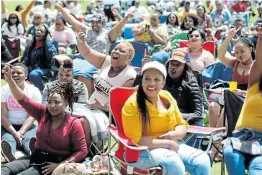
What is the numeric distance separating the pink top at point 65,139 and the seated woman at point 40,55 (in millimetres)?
4232

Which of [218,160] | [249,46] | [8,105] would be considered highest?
[249,46]

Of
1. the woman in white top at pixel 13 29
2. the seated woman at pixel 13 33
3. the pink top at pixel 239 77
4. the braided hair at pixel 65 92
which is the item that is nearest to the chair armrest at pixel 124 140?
the braided hair at pixel 65 92

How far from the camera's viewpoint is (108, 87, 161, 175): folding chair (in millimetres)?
4766

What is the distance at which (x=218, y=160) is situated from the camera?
6453mm

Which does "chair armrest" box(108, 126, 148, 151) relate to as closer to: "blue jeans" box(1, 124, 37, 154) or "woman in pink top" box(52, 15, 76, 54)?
"blue jeans" box(1, 124, 37, 154)

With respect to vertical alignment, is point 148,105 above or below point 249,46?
below

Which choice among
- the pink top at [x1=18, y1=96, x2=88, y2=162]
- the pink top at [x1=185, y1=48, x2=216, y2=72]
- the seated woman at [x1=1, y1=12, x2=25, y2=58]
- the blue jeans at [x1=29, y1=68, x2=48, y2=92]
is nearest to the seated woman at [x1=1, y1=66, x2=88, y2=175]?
the pink top at [x1=18, y1=96, x2=88, y2=162]

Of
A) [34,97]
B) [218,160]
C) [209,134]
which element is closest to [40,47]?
[34,97]

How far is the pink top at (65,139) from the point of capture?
17.3ft

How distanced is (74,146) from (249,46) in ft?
6.72

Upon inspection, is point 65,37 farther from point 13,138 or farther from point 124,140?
point 124,140

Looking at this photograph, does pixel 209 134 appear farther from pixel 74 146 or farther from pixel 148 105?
pixel 74 146

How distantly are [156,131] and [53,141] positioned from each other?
0.92 metres

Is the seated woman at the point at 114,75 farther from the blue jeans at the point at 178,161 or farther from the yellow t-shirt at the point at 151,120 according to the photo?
the blue jeans at the point at 178,161
